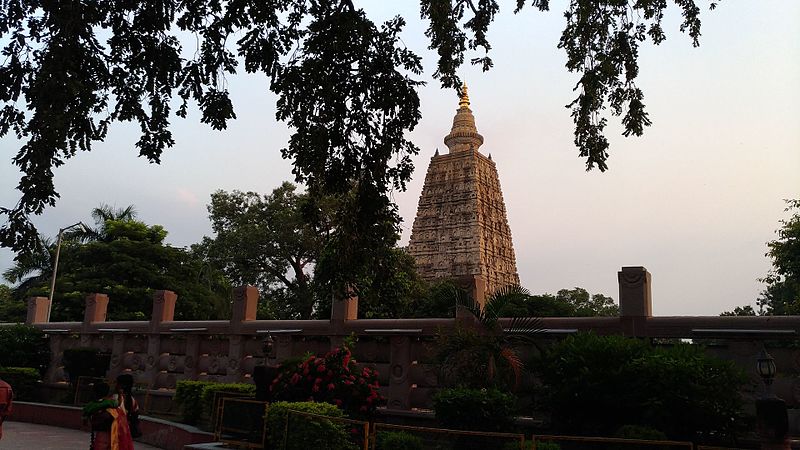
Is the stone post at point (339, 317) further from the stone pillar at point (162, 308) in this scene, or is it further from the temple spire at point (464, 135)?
the temple spire at point (464, 135)

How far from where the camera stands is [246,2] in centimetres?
869

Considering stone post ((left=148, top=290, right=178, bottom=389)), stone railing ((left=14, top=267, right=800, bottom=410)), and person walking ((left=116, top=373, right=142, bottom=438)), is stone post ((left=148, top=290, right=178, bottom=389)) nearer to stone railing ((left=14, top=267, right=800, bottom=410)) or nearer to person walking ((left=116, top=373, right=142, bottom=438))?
stone railing ((left=14, top=267, right=800, bottom=410))

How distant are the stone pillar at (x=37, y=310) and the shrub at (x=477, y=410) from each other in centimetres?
2103

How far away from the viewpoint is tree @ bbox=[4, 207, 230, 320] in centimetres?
3422

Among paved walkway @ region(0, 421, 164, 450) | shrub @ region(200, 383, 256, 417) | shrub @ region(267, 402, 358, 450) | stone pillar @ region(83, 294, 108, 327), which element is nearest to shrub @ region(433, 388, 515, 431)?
shrub @ region(267, 402, 358, 450)

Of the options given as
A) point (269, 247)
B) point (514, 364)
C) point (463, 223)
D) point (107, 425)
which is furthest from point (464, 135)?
point (107, 425)

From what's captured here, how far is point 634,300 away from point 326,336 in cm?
765

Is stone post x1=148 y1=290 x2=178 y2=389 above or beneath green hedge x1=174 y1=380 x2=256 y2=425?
above

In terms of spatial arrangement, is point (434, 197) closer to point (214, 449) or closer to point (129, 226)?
point (129, 226)

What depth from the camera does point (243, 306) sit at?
1800 centimetres

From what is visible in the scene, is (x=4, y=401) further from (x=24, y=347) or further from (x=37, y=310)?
(x=37, y=310)

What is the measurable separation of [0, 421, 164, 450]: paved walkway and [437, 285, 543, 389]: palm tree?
301 inches

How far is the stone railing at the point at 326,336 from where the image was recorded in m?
11.3

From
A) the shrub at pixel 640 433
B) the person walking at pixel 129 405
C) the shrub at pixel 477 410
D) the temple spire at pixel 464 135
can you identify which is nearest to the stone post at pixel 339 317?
the shrub at pixel 477 410
